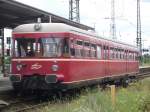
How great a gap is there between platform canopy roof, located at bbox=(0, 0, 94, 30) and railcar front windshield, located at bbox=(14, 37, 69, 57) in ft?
10.8

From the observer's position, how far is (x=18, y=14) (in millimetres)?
26469

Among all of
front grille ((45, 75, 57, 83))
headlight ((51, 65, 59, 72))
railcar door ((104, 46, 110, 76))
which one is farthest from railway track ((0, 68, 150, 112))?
railcar door ((104, 46, 110, 76))

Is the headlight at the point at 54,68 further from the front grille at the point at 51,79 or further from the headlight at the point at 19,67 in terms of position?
the headlight at the point at 19,67

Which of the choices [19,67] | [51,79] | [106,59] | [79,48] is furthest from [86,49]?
[106,59]

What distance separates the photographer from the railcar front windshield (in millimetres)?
18062

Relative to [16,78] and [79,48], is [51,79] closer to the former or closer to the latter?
[16,78]

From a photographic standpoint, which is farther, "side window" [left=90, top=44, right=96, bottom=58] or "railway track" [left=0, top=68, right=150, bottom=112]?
"side window" [left=90, top=44, right=96, bottom=58]

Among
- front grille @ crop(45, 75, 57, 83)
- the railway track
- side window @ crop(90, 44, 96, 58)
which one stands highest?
side window @ crop(90, 44, 96, 58)

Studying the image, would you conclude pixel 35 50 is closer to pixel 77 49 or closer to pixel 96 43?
pixel 77 49

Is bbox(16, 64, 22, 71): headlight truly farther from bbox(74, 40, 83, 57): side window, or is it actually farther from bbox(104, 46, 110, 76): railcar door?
bbox(104, 46, 110, 76): railcar door

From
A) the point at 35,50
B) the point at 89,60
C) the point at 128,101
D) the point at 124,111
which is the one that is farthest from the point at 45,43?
the point at 124,111

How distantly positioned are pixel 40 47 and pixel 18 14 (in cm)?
848

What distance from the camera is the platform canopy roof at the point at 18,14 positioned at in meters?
22.9

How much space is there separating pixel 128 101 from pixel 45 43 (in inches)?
213
